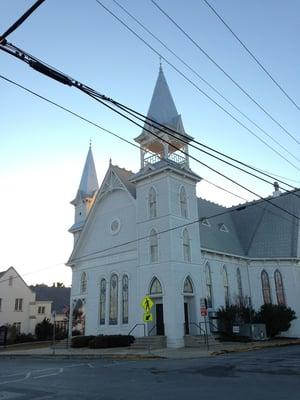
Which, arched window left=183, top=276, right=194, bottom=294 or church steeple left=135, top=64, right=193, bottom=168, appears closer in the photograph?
arched window left=183, top=276, right=194, bottom=294

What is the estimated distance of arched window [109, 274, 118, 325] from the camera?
1261 inches

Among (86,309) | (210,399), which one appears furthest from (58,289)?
(210,399)

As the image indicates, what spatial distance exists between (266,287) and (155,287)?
12.7 metres

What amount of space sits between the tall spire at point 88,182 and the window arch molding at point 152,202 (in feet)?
44.7

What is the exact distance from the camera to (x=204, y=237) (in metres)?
33.6

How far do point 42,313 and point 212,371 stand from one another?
48.4m

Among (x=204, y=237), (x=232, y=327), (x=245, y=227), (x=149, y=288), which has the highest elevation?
(x=245, y=227)

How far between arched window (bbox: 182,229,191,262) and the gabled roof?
35591mm

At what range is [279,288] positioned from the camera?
36312 mm

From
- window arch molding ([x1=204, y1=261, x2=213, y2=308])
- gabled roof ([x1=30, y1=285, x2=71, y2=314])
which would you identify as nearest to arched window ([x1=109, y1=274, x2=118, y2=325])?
window arch molding ([x1=204, y1=261, x2=213, y2=308])

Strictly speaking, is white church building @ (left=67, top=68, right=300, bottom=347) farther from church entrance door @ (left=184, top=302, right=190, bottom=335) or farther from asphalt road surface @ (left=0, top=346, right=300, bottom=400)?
asphalt road surface @ (left=0, top=346, right=300, bottom=400)

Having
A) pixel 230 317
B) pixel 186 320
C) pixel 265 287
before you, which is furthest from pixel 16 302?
pixel 230 317

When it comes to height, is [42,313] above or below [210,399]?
above

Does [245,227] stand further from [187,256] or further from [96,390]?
[96,390]
